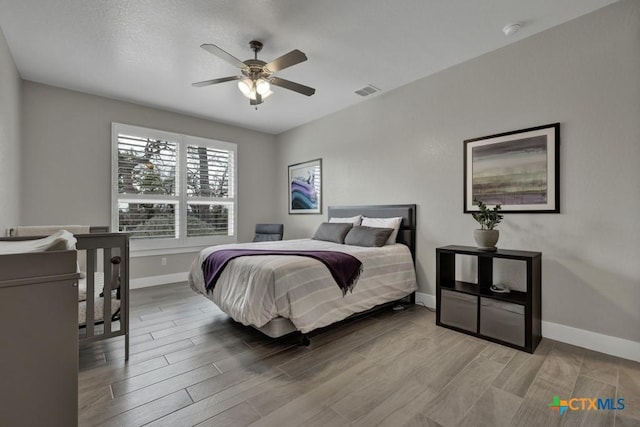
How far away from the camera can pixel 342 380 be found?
192 cm

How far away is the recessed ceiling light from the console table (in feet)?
6.51

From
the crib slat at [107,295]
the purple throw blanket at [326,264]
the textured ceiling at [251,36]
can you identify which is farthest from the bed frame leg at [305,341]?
the textured ceiling at [251,36]

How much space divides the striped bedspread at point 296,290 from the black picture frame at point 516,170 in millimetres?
1252

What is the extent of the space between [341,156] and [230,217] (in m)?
2.36

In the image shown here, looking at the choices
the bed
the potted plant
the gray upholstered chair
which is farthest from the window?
the potted plant

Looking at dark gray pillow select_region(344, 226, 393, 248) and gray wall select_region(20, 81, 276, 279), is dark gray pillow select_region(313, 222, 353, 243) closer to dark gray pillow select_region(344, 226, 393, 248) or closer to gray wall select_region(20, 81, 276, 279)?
dark gray pillow select_region(344, 226, 393, 248)

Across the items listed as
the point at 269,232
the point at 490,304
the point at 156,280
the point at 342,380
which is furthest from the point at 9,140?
the point at 490,304

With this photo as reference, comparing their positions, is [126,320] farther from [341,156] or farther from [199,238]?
[341,156]

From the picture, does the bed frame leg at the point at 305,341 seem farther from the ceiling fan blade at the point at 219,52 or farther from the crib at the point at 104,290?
the ceiling fan blade at the point at 219,52

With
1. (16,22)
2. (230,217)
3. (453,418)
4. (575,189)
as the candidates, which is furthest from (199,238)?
(575,189)

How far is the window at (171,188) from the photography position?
4258mm

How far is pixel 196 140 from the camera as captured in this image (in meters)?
4.90

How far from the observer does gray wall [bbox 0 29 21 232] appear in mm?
2652

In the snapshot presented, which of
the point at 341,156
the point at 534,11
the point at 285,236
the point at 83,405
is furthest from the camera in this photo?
the point at 285,236
